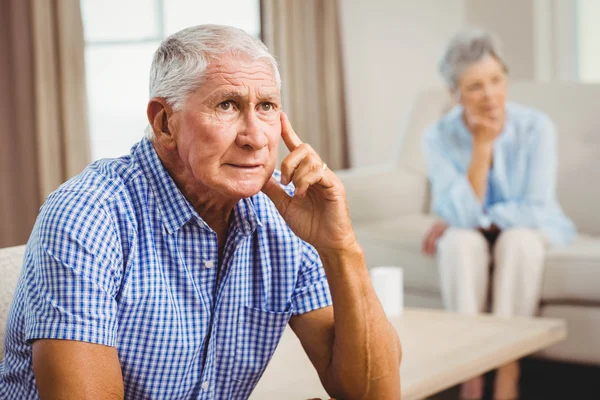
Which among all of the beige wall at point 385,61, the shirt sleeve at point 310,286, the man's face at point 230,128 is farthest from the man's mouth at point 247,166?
the beige wall at point 385,61

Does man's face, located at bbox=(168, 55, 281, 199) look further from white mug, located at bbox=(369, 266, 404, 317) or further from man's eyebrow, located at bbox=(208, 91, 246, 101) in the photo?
white mug, located at bbox=(369, 266, 404, 317)

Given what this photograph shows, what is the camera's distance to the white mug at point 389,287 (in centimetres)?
230

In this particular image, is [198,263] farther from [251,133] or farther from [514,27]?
[514,27]

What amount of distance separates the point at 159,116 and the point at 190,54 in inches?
4.8

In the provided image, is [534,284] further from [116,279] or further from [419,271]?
[116,279]

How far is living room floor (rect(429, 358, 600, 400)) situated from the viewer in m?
2.87

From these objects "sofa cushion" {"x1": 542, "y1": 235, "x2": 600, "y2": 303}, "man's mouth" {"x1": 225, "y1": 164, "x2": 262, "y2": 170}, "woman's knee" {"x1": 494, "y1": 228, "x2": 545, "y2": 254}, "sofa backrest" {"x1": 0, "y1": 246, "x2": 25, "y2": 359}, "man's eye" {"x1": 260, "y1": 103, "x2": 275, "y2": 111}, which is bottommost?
"sofa cushion" {"x1": 542, "y1": 235, "x2": 600, "y2": 303}

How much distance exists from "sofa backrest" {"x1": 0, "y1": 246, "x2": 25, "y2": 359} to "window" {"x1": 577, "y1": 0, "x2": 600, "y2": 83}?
3604 mm

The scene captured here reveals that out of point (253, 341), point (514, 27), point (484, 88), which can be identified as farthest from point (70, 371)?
point (514, 27)

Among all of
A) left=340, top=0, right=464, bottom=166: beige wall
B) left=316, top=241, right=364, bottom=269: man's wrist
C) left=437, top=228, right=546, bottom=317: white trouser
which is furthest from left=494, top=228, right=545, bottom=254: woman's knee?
left=340, top=0, right=464, bottom=166: beige wall

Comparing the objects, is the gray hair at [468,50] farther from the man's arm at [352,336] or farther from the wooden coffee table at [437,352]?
the man's arm at [352,336]

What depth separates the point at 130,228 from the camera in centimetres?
127

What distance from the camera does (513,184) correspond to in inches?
122

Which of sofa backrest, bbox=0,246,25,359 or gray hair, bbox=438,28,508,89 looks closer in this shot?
sofa backrest, bbox=0,246,25,359
